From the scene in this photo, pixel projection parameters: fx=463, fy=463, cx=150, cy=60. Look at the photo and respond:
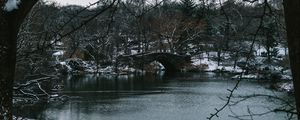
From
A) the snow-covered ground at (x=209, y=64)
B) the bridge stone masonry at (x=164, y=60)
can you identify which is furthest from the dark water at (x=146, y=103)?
the snow-covered ground at (x=209, y=64)

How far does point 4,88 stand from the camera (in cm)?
283

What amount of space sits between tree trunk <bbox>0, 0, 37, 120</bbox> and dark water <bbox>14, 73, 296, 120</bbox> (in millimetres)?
13491

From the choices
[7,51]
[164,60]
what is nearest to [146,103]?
[7,51]

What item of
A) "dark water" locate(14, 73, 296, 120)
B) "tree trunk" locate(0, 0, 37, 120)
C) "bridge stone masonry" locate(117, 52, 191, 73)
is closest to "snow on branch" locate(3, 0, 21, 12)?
"tree trunk" locate(0, 0, 37, 120)

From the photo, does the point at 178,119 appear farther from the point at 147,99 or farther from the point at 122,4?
the point at 122,4

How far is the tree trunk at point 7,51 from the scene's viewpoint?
2830 millimetres

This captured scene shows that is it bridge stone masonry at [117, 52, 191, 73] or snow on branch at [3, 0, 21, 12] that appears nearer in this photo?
snow on branch at [3, 0, 21, 12]

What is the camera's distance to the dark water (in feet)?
70.1

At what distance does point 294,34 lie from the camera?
92.1 inches

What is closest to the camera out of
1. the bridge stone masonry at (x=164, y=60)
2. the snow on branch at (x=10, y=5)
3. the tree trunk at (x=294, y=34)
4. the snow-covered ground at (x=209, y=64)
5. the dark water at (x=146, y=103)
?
the tree trunk at (x=294, y=34)

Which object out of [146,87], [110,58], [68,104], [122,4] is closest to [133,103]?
[68,104]

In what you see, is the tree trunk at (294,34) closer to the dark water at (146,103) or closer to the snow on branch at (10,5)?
the snow on branch at (10,5)

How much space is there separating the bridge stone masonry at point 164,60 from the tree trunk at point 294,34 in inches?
1818

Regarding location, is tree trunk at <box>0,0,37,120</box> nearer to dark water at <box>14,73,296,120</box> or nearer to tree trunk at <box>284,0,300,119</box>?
tree trunk at <box>284,0,300,119</box>
